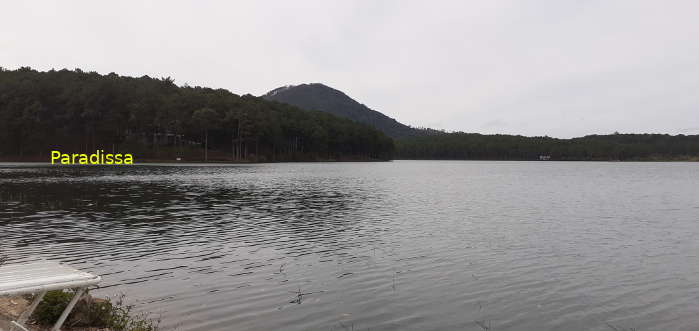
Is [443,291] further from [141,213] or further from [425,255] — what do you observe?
[141,213]

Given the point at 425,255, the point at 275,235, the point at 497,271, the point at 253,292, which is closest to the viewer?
the point at 253,292

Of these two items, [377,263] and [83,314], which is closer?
[83,314]

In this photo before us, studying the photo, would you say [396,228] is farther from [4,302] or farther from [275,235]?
[4,302]

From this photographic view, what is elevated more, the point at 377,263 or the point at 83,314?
the point at 83,314

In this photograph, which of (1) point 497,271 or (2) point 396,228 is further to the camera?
(2) point 396,228

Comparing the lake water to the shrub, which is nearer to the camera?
the shrub

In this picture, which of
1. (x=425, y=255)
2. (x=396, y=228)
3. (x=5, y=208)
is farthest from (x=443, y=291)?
(x=5, y=208)

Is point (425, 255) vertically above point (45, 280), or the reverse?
point (45, 280)

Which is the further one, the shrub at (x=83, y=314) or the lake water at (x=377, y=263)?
the lake water at (x=377, y=263)

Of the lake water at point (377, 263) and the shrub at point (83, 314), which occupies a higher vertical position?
the shrub at point (83, 314)

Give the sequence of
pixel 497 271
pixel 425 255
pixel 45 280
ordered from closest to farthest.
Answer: pixel 45 280 → pixel 497 271 → pixel 425 255

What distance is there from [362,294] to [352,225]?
17.0 meters

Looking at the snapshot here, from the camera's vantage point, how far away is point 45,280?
343 inches

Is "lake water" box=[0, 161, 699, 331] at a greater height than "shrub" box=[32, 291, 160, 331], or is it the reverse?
"shrub" box=[32, 291, 160, 331]
